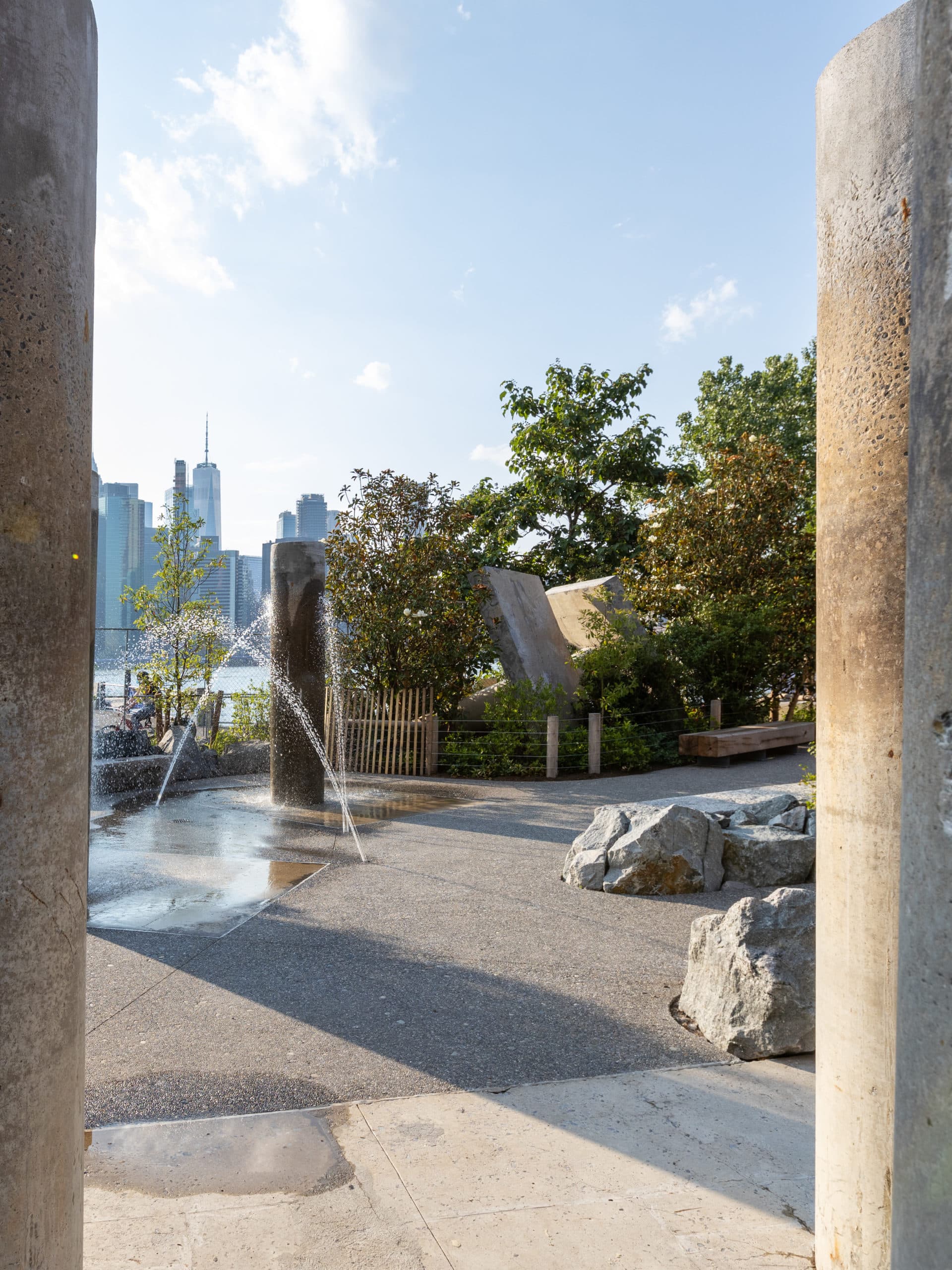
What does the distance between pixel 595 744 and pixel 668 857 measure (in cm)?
632

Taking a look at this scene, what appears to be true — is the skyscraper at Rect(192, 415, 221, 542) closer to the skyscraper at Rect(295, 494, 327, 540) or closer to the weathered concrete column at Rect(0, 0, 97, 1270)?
the skyscraper at Rect(295, 494, 327, 540)

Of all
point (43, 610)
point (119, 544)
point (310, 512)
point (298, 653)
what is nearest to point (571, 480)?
Answer: point (298, 653)

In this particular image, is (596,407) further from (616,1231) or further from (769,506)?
(616,1231)

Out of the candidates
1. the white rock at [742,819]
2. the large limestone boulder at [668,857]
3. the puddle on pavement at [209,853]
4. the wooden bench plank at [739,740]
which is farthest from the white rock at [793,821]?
the wooden bench plank at [739,740]

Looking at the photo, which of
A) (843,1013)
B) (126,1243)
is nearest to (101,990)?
(126,1243)

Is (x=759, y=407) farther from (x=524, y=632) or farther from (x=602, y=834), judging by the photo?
(x=602, y=834)

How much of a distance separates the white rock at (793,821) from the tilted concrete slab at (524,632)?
685cm

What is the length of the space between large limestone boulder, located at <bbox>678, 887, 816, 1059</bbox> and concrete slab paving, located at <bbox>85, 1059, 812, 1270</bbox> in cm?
38

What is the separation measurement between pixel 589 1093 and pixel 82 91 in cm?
362

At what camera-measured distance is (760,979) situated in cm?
407

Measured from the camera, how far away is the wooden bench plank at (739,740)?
1388 cm

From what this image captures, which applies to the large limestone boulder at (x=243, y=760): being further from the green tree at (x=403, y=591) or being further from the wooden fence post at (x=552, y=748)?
the wooden fence post at (x=552, y=748)

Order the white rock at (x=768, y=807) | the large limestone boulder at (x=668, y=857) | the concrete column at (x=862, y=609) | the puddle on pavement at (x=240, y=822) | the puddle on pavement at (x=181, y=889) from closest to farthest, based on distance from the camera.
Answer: the concrete column at (x=862, y=609) → the puddle on pavement at (x=181, y=889) → the large limestone boulder at (x=668, y=857) → the white rock at (x=768, y=807) → the puddle on pavement at (x=240, y=822)

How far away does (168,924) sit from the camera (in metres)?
5.74
